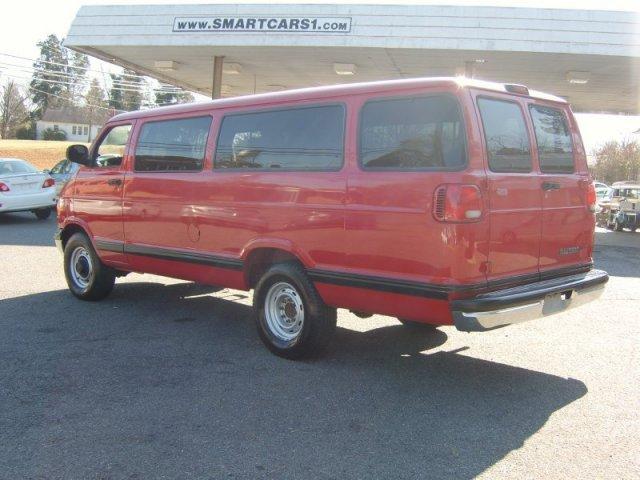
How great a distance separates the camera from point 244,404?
4336mm

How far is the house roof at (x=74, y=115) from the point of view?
9331cm

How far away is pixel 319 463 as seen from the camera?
138 inches

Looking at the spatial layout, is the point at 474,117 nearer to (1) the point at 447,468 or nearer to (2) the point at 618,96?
(1) the point at 447,468

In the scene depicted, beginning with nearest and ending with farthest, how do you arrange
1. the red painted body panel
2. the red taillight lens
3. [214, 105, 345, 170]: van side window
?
1. the red painted body panel
2. [214, 105, 345, 170]: van side window
3. the red taillight lens

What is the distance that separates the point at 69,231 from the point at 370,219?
4593mm

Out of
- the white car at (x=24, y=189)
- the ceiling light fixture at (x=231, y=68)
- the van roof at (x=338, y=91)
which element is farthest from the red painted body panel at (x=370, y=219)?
the ceiling light fixture at (x=231, y=68)

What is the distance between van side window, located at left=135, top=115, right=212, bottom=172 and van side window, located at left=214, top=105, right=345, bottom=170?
297 millimetres

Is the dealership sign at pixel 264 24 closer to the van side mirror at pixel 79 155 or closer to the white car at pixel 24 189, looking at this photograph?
the white car at pixel 24 189

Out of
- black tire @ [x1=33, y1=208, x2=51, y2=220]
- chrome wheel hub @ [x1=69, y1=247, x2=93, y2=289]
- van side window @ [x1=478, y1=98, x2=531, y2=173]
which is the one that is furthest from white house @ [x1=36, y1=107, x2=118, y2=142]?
van side window @ [x1=478, y1=98, x2=531, y2=173]

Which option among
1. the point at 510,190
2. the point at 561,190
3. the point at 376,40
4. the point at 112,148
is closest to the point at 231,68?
the point at 376,40

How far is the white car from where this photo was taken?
15.4m

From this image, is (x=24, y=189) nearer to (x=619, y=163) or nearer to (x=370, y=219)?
(x=370, y=219)

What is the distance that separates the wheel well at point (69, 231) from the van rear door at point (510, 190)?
4.93 meters

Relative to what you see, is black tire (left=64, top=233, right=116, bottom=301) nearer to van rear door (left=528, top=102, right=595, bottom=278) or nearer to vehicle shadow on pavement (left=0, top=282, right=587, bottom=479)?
vehicle shadow on pavement (left=0, top=282, right=587, bottom=479)
